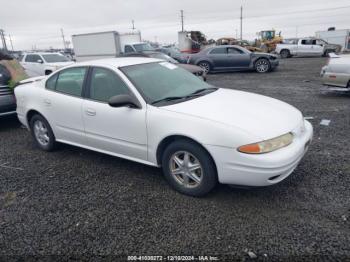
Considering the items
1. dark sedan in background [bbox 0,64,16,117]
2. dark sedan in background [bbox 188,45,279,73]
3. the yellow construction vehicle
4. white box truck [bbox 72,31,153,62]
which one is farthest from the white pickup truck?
dark sedan in background [bbox 0,64,16,117]

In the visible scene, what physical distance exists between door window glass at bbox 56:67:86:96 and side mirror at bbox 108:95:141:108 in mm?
976

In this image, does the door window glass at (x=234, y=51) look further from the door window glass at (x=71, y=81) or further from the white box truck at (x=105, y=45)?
the door window glass at (x=71, y=81)

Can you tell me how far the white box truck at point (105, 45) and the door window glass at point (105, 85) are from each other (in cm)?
1415

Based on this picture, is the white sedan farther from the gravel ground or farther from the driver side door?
the gravel ground

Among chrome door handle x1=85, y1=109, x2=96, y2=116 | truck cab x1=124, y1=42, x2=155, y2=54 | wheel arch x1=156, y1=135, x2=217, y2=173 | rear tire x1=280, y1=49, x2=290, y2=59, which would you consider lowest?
rear tire x1=280, y1=49, x2=290, y2=59

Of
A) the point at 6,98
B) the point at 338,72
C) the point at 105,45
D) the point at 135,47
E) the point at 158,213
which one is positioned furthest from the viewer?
the point at 105,45

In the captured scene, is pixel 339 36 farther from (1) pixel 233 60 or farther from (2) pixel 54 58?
(2) pixel 54 58

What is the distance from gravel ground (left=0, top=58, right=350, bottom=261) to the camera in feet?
8.02

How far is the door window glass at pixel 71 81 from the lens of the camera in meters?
4.01

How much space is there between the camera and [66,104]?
405cm

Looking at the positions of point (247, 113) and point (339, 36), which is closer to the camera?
point (247, 113)

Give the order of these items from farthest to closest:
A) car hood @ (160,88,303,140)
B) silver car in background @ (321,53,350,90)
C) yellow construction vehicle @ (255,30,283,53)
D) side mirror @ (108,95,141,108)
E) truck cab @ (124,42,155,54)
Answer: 1. yellow construction vehicle @ (255,30,283,53)
2. truck cab @ (124,42,155,54)
3. silver car in background @ (321,53,350,90)
4. side mirror @ (108,95,141,108)
5. car hood @ (160,88,303,140)

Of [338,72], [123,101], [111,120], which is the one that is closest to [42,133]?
[111,120]

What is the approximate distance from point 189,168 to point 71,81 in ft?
7.61
